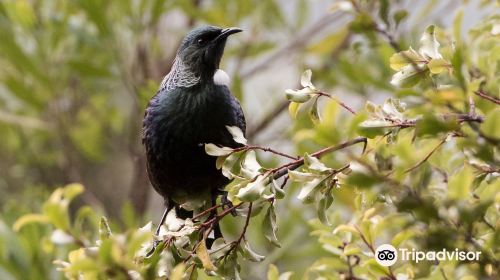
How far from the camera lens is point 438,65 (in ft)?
3.49

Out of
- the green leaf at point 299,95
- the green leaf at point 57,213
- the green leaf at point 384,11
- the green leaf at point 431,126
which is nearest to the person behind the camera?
the green leaf at point 431,126

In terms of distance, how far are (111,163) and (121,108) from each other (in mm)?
287

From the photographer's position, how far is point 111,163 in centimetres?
403

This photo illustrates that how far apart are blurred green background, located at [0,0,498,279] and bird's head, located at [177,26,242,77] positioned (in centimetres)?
34

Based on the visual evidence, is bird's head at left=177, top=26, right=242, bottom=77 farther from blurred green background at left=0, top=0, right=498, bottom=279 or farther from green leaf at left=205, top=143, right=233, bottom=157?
green leaf at left=205, top=143, right=233, bottom=157

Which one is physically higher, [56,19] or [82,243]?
[56,19]

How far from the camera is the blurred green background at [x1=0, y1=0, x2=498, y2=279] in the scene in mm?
2689

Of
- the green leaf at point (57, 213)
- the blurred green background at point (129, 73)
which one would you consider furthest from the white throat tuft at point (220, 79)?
the green leaf at point (57, 213)

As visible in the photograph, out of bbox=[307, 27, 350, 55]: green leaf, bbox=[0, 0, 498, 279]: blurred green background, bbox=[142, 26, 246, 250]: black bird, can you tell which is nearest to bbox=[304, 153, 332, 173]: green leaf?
bbox=[142, 26, 246, 250]: black bird

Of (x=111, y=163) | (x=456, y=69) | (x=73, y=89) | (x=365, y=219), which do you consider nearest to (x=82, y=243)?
(x=365, y=219)

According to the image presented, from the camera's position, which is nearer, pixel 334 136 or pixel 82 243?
pixel 334 136

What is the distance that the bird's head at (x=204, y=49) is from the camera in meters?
1.97

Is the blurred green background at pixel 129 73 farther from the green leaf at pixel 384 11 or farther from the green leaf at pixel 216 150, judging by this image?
the green leaf at pixel 216 150

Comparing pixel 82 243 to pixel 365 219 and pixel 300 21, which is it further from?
pixel 300 21
